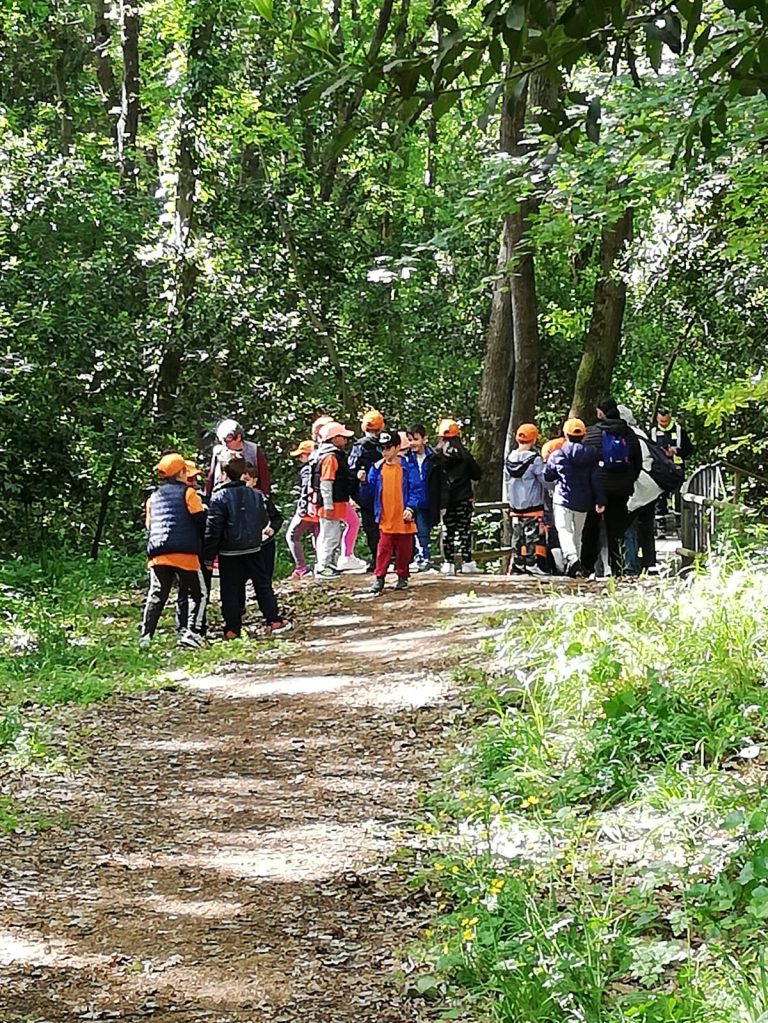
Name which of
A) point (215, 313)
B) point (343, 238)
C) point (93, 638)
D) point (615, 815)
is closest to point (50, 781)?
point (615, 815)

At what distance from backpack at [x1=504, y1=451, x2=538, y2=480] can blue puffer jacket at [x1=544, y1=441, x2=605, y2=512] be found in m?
0.91

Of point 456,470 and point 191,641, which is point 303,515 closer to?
point 456,470

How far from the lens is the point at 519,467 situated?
1402cm

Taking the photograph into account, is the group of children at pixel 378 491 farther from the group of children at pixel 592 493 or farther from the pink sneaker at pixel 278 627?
the pink sneaker at pixel 278 627

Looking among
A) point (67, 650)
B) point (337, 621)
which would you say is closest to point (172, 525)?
point (67, 650)

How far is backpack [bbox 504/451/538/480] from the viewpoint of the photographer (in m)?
14.0

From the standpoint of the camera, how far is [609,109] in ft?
32.7

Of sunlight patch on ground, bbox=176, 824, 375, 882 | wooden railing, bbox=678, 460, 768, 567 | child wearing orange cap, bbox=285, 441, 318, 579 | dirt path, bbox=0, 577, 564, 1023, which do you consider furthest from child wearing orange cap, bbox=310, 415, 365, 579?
sunlight patch on ground, bbox=176, 824, 375, 882

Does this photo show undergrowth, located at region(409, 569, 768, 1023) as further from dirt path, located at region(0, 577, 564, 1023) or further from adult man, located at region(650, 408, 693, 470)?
adult man, located at region(650, 408, 693, 470)

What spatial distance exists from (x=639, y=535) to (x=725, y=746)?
826 centimetres

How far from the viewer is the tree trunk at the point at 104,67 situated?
74.9ft

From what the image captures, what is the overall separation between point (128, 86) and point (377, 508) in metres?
10.1

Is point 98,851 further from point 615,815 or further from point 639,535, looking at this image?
point 639,535

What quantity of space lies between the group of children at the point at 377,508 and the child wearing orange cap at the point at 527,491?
17 mm
